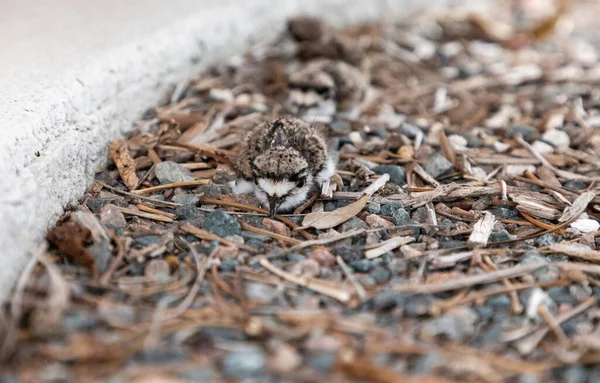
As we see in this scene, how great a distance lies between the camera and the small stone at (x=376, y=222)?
352cm

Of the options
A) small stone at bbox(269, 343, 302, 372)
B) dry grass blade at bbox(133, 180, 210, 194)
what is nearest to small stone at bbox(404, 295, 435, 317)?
small stone at bbox(269, 343, 302, 372)

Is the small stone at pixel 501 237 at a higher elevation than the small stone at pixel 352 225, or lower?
lower

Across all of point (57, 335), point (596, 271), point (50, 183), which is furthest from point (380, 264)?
point (50, 183)

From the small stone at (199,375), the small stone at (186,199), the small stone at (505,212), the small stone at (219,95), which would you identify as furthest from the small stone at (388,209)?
the small stone at (219,95)

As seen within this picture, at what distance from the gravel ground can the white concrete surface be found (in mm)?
143

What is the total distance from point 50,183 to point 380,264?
66.4 inches

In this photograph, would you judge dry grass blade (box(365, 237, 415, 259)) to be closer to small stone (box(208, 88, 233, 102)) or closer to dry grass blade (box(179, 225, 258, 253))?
dry grass blade (box(179, 225, 258, 253))

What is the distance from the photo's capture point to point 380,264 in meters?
3.15

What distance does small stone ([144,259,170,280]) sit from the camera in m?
2.91

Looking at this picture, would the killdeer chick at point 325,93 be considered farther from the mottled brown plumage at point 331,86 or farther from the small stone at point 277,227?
the small stone at point 277,227

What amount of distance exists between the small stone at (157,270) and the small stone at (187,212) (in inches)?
20.1

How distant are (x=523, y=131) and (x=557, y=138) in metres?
0.24

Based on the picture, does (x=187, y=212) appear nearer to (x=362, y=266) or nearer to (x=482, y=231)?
(x=362, y=266)

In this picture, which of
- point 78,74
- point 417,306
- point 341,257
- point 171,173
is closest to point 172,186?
point 171,173
